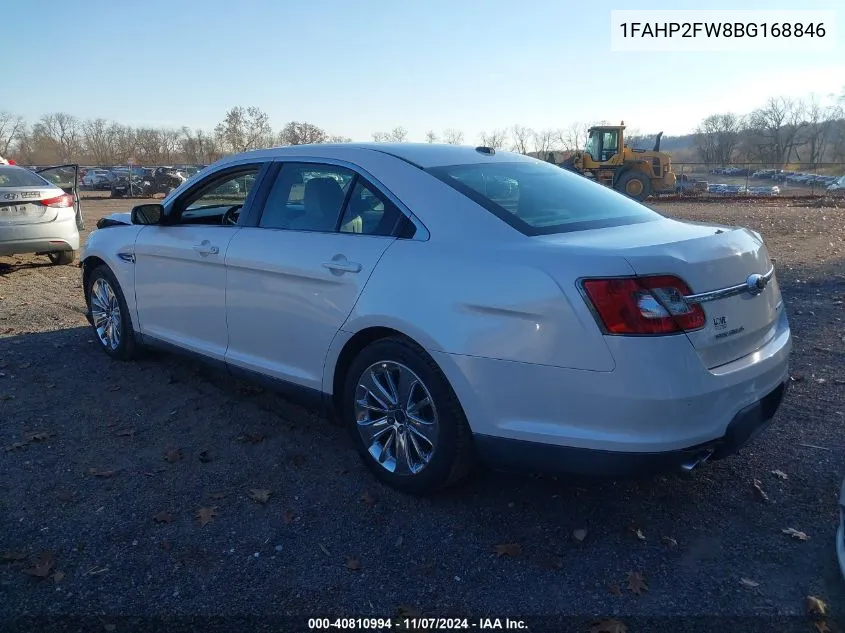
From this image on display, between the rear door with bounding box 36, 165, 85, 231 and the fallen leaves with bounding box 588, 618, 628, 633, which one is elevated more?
the rear door with bounding box 36, 165, 85, 231

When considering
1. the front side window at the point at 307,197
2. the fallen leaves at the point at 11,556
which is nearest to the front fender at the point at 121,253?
the front side window at the point at 307,197

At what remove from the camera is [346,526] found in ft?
10.5

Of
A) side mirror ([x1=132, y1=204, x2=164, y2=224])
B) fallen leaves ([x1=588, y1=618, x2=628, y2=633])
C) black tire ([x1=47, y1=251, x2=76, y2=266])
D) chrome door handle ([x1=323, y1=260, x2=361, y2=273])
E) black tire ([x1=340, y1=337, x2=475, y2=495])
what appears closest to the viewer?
fallen leaves ([x1=588, y1=618, x2=628, y2=633])

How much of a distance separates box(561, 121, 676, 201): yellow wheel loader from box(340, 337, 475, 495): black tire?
1012 inches

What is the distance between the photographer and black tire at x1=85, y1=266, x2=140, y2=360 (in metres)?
5.33

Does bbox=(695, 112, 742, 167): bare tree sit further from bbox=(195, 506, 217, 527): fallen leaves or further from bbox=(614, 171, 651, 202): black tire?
bbox=(195, 506, 217, 527): fallen leaves

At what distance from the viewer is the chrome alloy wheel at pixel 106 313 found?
548cm

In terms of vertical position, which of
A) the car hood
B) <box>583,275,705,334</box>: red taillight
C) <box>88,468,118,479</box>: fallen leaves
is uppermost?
the car hood

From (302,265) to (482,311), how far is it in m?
1.20

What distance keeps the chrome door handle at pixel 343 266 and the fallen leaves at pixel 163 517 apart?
143 centimetres

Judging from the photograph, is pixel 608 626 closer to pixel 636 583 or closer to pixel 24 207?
pixel 636 583

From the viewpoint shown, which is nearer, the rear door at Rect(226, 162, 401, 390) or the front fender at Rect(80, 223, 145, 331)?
the rear door at Rect(226, 162, 401, 390)

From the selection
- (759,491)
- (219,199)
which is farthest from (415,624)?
(219,199)

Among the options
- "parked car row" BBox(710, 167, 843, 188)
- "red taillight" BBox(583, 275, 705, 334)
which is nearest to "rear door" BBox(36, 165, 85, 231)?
"red taillight" BBox(583, 275, 705, 334)
